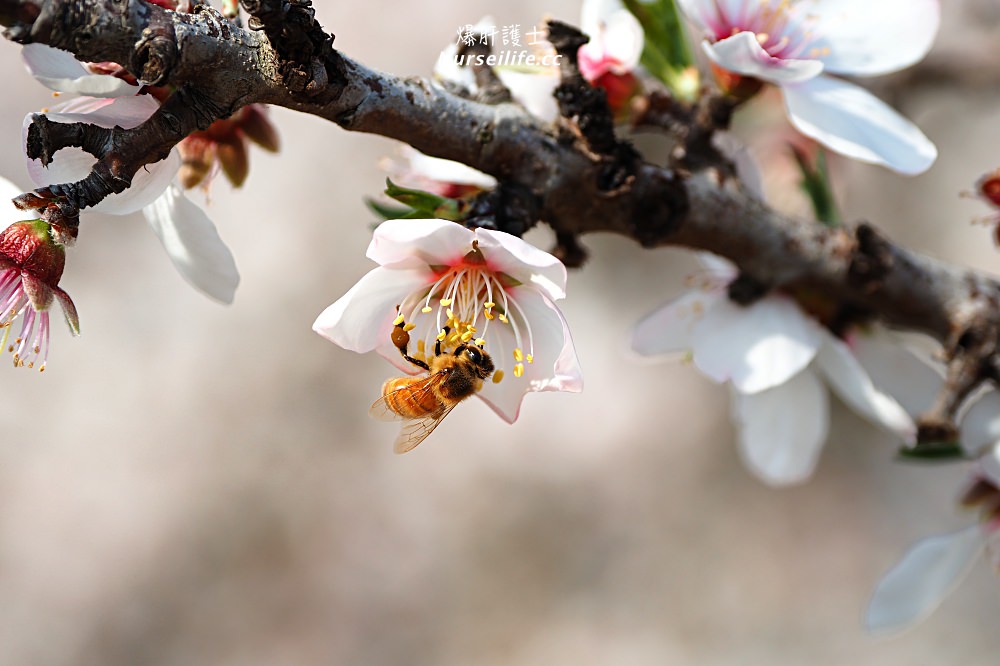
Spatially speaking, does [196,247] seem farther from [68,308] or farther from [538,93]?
[538,93]

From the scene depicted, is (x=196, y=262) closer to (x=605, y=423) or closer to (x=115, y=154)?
(x=115, y=154)

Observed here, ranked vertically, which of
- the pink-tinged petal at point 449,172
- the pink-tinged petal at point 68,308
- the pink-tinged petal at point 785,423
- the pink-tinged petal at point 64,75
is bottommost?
the pink-tinged petal at point 785,423

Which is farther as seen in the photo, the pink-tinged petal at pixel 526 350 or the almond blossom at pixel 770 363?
the almond blossom at pixel 770 363

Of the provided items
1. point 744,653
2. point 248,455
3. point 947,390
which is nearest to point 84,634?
point 248,455

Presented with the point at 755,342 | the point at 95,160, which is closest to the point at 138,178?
the point at 95,160

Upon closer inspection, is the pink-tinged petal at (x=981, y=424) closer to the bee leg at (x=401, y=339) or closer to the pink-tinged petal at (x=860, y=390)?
the pink-tinged petal at (x=860, y=390)

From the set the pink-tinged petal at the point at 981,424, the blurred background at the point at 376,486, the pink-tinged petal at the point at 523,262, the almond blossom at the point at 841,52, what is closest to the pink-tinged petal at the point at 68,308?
the pink-tinged petal at the point at 523,262
